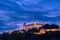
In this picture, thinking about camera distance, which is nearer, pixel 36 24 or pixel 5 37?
pixel 5 37

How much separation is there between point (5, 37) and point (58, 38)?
21418 mm

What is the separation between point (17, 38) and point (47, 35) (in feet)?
37.5

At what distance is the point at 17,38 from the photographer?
55281 mm

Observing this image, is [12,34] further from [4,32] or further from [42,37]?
[42,37]

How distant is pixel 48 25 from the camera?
64.3m

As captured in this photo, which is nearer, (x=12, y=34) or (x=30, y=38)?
(x=30, y=38)

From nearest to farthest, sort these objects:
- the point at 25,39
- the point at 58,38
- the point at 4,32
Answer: the point at 58,38 < the point at 25,39 < the point at 4,32

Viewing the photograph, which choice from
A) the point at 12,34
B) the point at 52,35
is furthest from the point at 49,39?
the point at 12,34

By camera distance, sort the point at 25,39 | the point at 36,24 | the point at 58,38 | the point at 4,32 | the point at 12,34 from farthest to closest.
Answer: the point at 36,24 < the point at 4,32 < the point at 12,34 < the point at 25,39 < the point at 58,38

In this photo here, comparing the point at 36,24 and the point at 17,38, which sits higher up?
the point at 36,24

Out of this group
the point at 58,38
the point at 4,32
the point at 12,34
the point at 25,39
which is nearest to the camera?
the point at 58,38

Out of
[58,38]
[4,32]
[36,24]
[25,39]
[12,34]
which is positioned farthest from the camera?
[36,24]

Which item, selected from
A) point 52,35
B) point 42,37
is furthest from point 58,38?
point 42,37

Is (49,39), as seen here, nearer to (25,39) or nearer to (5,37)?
(25,39)
